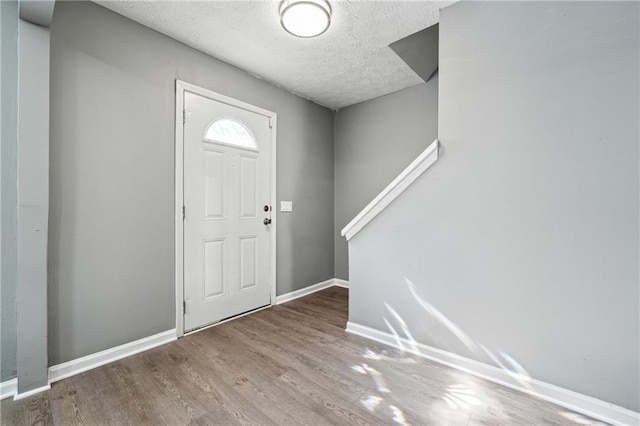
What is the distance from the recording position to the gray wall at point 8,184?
1555 mm

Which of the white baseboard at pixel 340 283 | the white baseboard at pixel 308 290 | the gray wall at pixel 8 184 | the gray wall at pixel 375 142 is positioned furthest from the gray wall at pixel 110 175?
the white baseboard at pixel 340 283

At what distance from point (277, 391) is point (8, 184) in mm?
1992

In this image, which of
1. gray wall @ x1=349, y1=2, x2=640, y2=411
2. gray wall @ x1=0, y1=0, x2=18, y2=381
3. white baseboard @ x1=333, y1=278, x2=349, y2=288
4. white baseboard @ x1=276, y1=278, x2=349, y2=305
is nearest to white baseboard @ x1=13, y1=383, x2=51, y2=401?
gray wall @ x1=0, y1=0, x2=18, y2=381

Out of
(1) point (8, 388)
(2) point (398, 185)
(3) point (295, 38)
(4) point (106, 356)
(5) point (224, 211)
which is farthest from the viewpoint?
(5) point (224, 211)

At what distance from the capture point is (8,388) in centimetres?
154

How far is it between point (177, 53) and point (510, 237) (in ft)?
9.34

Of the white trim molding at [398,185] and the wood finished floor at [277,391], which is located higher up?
the white trim molding at [398,185]

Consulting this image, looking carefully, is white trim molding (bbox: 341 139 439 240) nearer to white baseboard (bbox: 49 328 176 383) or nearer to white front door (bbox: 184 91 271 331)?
white front door (bbox: 184 91 271 331)

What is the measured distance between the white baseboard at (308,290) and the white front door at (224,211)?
0.65ft

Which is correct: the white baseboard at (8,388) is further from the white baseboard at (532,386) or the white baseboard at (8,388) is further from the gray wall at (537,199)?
the gray wall at (537,199)

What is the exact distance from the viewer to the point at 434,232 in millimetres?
1890

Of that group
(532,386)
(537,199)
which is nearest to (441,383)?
(532,386)

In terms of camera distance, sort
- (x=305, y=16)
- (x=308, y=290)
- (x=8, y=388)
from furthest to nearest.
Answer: (x=308, y=290) < (x=305, y=16) < (x=8, y=388)

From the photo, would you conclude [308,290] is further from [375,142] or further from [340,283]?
[375,142]
